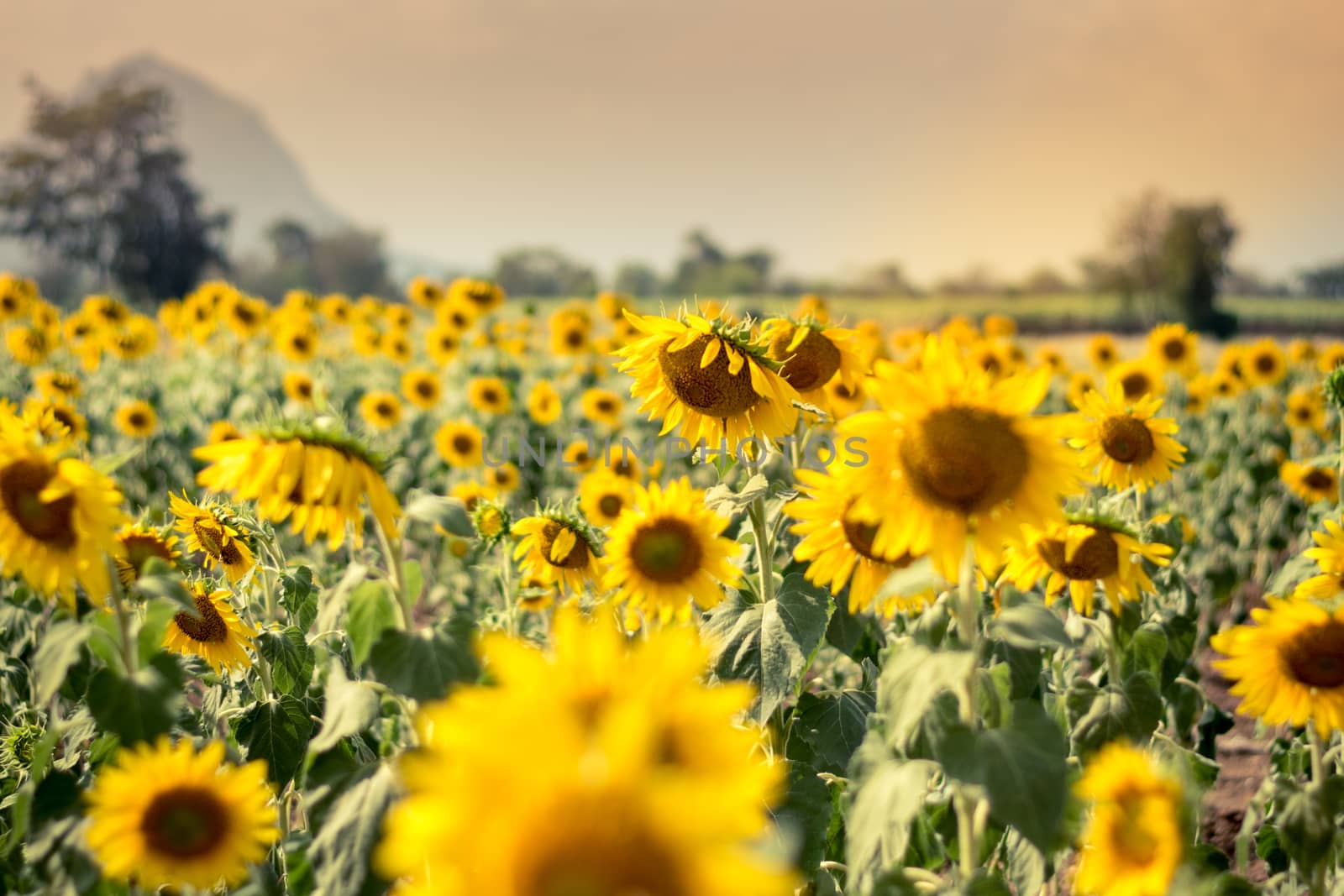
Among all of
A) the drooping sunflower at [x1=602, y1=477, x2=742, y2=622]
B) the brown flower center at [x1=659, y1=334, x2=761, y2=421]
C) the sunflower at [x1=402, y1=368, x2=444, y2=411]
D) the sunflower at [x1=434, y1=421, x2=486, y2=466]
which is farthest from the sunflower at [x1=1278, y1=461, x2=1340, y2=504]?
the sunflower at [x1=402, y1=368, x2=444, y2=411]

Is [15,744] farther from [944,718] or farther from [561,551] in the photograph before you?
[944,718]

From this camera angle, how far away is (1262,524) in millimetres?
6816

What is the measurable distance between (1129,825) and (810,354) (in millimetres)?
1471

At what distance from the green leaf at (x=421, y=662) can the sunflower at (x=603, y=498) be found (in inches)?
78.2

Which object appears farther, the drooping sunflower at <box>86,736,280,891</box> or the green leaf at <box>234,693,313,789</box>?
the green leaf at <box>234,693,313,789</box>

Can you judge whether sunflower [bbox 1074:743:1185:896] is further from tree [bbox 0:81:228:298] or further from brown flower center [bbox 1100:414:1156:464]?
tree [bbox 0:81:228:298]

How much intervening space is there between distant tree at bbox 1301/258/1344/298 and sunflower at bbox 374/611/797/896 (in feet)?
221

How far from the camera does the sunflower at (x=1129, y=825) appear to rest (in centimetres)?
143

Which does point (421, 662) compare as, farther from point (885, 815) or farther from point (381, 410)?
point (381, 410)

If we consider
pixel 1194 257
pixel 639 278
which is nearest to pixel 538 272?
pixel 639 278

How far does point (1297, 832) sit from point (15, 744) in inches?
125

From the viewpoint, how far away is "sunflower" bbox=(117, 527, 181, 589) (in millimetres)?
2182

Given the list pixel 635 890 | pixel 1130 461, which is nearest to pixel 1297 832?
pixel 1130 461

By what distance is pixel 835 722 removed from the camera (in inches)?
Result: 92.8
